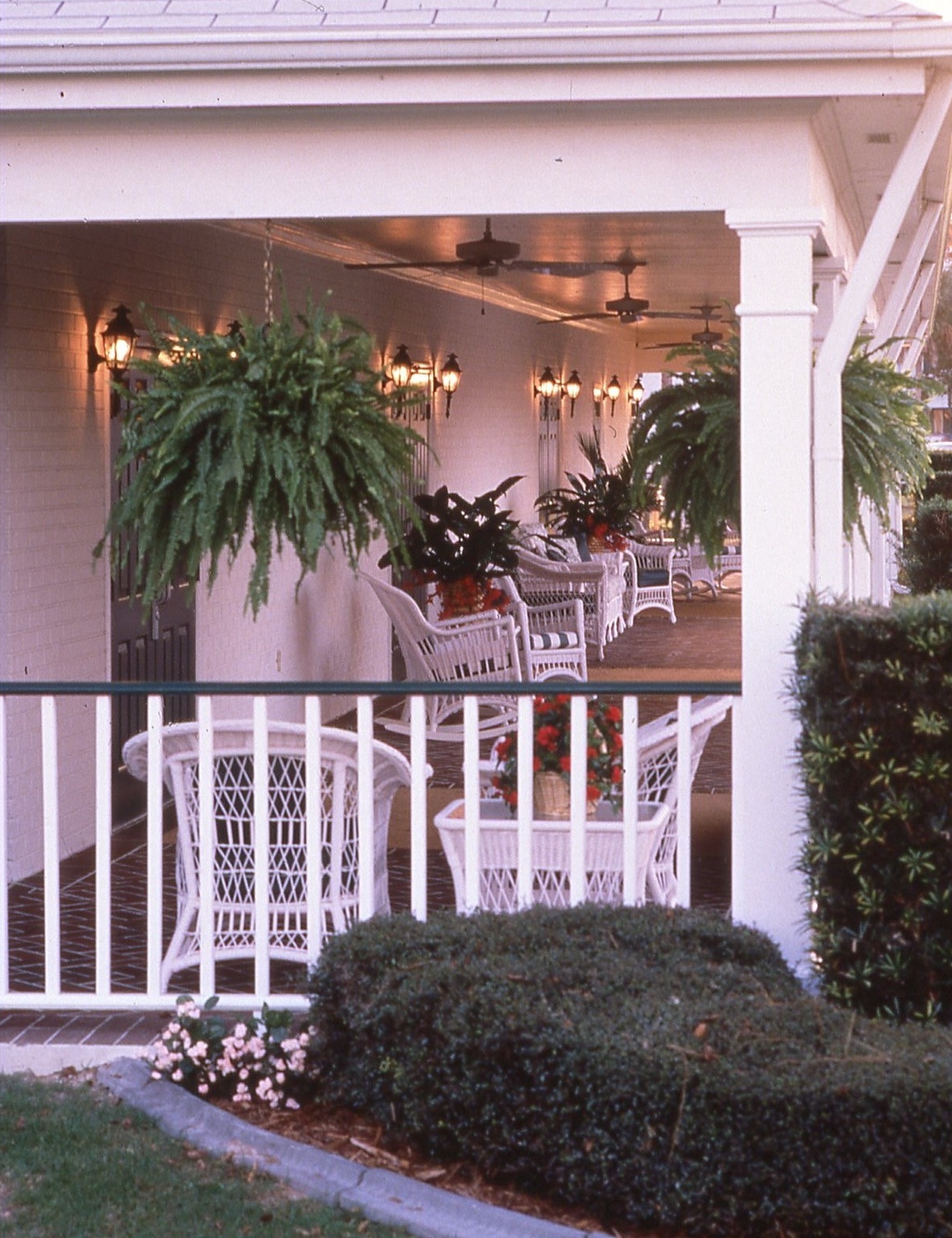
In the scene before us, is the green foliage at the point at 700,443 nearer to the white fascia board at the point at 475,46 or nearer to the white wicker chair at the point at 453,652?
the white fascia board at the point at 475,46

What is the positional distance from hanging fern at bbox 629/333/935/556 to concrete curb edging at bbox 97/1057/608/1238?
250 cm

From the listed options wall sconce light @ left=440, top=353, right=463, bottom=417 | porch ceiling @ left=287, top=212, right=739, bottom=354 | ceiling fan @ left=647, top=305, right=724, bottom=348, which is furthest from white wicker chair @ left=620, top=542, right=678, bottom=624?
wall sconce light @ left=440, top=353, right=463, bottom=417

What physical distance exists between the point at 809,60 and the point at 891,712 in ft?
6.34

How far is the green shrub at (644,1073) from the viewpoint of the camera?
11.7 ft

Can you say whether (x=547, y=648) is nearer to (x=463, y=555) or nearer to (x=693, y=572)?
(x=463, y=555)

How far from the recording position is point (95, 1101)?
181 inches

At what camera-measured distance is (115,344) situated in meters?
7.55

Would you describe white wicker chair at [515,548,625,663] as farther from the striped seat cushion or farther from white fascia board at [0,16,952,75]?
white fascia board at [0,16,952,75]

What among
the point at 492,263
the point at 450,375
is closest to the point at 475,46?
the point at 492,263

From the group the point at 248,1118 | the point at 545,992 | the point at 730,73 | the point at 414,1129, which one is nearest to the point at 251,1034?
the point at 248,1118

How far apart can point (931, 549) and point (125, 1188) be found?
464 inches

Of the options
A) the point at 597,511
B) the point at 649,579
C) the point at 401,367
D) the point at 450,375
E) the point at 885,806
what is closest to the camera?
the point at 885,806

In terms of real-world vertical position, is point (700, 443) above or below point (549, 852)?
above

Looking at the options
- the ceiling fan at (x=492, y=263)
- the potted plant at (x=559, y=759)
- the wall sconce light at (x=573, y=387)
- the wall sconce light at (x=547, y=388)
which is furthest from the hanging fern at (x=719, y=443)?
the wall sconce light at (x=573, y=387)
